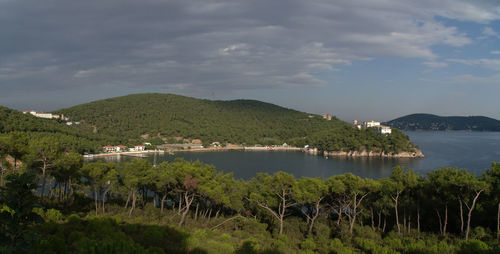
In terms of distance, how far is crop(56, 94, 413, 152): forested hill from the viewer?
70938 mm

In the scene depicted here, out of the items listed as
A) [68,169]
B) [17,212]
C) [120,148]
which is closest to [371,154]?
[120,148]

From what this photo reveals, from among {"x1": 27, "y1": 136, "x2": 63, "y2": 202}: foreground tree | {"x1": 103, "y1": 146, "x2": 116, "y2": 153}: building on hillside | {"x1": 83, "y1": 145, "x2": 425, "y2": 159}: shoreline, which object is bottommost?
{"x1": 83, "y1": 145, "x2": 425, "y2": 159}: shoreline

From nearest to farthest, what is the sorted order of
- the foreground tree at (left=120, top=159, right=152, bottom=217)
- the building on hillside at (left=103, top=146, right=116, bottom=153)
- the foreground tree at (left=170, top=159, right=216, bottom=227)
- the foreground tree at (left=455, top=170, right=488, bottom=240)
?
the foreground tree at (left=455, top=170, right=488, bottom=240) → the foreground tree at (left=170, top=159, right=216, bottom=227) → the foreground tree at (left=120, top=159, right=152, bottom=217) → the building on hillside at (left=103, top=146, right=116, bottom=153)

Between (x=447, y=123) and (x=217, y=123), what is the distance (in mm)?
138917

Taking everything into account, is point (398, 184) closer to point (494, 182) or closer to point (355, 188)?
point (355, 188)

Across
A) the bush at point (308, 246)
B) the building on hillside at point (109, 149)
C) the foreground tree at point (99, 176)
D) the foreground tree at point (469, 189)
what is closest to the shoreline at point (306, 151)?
the building on hillside at point (109, 149)

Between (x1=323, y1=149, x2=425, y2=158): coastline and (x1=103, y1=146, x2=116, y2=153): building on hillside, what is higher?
(x1=103, y1=146, x2=116, y2=153): building on hillside

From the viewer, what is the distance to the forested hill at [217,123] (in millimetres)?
70938

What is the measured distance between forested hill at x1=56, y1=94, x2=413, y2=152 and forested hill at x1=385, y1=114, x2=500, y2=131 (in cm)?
9052

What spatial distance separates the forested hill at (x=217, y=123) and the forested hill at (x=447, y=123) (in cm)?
9052

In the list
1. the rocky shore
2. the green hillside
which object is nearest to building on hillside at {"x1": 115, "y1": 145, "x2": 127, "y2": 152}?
the green hillside

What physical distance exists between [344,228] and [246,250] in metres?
6.01

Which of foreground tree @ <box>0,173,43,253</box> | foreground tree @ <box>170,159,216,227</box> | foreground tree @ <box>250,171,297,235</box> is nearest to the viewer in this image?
foreground tree @ <box>0,173,43,253</box>

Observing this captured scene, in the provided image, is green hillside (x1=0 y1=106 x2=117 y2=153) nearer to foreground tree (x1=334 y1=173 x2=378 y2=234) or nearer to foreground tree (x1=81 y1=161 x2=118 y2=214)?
foreground tree (x1=81 y1=161 x2=118 y2=214)
